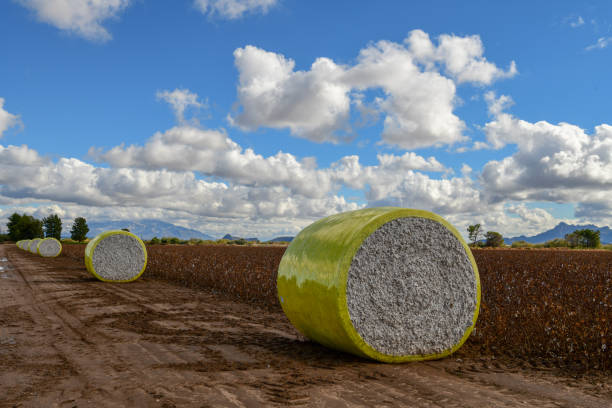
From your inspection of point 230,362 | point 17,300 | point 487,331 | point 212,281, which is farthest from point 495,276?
point 17,300

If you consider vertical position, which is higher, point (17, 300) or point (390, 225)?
point (390, 225)

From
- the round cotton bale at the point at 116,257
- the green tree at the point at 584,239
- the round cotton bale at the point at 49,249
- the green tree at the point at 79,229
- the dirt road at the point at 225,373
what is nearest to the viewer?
the dirt road at the point at 225,373

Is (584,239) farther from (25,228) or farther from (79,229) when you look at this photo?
(25,228)

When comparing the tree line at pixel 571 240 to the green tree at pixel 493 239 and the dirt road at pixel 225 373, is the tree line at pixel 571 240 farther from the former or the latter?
the dirt road at pixel 225 373

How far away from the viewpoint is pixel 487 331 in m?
6.71

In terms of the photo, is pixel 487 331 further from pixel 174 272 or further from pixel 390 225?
pixel 174 272

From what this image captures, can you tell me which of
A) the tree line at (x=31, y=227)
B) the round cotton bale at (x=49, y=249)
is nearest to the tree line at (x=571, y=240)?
the round cotton bale at (x=49, y=249)

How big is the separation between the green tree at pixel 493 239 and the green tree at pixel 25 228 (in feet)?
307

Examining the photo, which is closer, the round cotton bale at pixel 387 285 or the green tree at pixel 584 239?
the round cotton bale at pixel 387 285

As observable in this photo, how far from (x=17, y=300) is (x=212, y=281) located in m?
4.81

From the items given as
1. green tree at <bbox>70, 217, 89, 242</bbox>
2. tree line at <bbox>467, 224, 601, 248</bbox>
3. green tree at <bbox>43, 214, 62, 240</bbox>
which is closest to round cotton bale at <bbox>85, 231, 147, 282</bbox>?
tree line at <bbox>467, 224, 601, 248</bbox>

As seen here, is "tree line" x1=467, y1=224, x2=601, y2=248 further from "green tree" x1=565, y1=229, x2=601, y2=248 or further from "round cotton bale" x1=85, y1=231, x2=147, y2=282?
"round cotton bale" x1=85, y1=231, x2=147, y2=282

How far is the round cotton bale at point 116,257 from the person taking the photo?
1466 cm

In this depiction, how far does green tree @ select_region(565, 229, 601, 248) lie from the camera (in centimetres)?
6462
